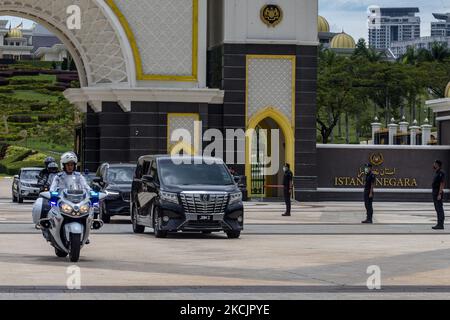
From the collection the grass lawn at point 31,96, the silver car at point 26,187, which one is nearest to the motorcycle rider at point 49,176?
the silver car at point 26,187

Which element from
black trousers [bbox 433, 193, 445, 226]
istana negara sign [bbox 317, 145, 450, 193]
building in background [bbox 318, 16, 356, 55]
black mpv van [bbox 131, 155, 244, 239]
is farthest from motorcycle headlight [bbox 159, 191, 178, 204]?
building in background [bbox 318, 16, 356, 55]

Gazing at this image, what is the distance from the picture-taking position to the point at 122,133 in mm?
49250

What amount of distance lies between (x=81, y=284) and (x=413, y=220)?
20905 millimetres

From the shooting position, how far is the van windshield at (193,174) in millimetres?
27469

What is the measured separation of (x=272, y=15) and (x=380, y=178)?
27.9 ft

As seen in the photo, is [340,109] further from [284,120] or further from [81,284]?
[81,284]

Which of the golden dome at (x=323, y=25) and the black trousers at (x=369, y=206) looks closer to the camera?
the black trousers at (x=369, y=206)

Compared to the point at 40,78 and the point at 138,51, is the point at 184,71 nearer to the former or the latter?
the point at 138,51

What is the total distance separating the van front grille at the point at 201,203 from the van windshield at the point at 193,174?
78 centimetres

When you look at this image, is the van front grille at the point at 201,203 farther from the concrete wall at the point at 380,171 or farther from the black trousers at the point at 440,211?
the concrete wall at the point at 380,171

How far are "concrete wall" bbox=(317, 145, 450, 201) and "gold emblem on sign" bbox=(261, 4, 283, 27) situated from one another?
5.81m

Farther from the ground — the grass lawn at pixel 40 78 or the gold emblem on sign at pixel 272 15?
the grass lawn at pixel 40 78

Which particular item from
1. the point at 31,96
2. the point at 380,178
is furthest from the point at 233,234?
the point at 31,96

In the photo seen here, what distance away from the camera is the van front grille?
26547mm
